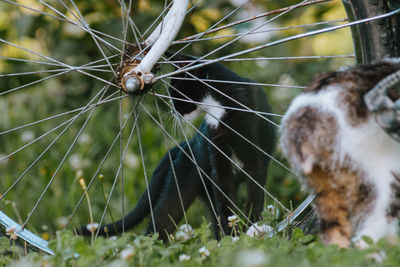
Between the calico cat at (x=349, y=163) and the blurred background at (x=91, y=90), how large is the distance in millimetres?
1780

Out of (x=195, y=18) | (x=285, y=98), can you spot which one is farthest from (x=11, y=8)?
(x=285, y=98)

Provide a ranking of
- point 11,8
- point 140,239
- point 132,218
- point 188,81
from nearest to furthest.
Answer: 1. point 140,239
2. point 188,81
3. point 132,218
4. point 11,8

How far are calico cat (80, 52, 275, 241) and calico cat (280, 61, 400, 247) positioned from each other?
0.73m

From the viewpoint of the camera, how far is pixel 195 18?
385 cm

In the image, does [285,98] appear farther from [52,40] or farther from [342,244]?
[342,244]

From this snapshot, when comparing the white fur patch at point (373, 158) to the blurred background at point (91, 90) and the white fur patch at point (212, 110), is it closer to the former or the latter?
the white fur patch at point (212, 110)

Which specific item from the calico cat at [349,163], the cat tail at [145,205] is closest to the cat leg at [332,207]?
the calico cat at [349,163]

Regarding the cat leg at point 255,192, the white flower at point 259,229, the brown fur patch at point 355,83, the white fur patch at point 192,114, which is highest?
the brown fur patch at point 355,83

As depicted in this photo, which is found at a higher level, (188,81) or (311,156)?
(188,81)

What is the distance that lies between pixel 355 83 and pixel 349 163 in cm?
27

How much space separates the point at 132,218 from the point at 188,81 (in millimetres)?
767

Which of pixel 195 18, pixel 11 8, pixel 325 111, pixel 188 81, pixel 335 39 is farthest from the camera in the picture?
pixel 335 39

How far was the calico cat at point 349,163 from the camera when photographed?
1.56 meters

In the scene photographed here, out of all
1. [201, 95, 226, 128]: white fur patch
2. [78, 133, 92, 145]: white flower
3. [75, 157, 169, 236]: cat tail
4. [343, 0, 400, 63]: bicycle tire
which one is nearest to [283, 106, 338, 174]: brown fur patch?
[343, 0, 400, 63]: bicycle tire
